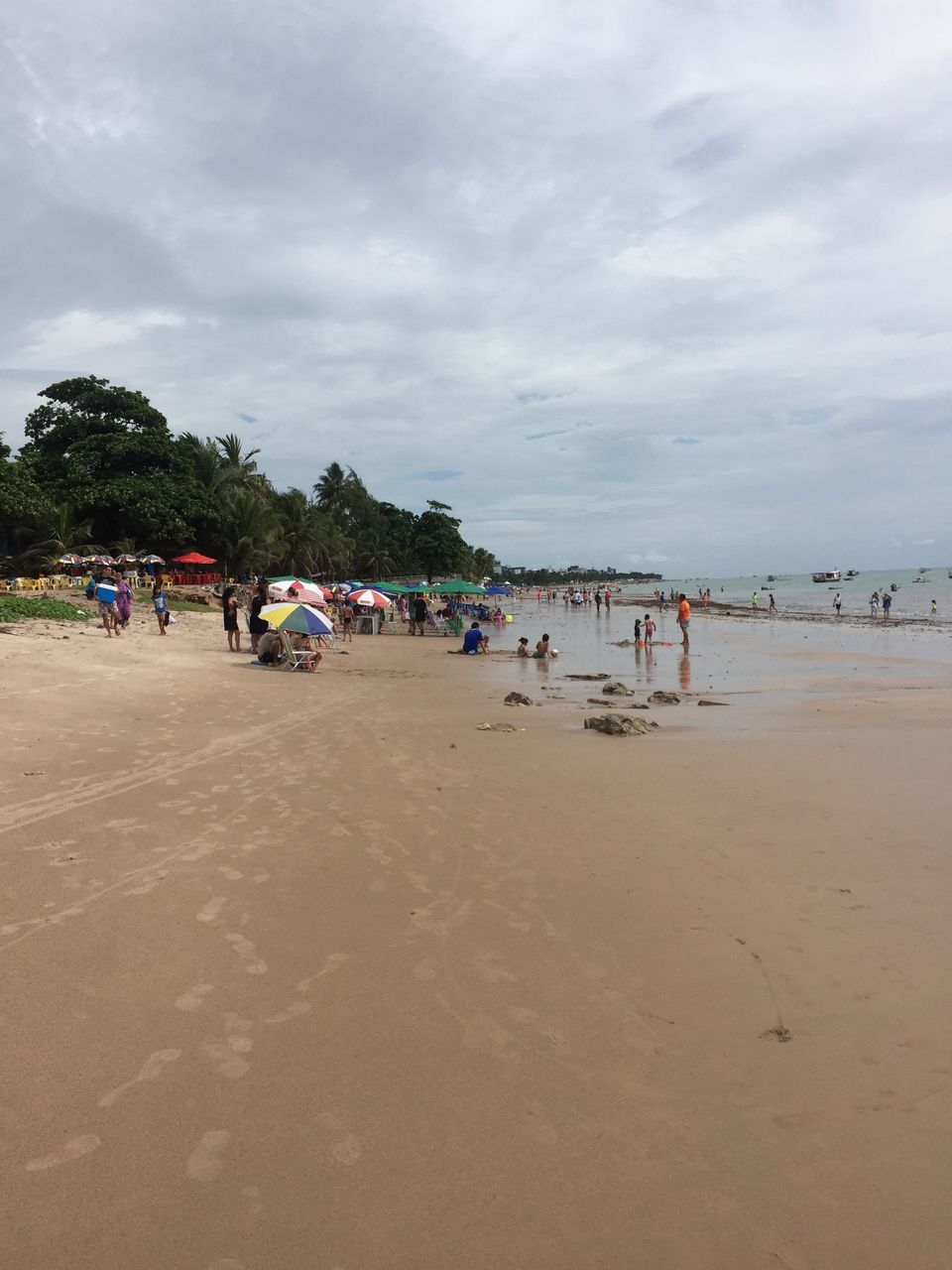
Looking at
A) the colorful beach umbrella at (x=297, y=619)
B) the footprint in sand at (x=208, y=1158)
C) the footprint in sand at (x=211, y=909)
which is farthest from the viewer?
the colorful beach umbrella at (x=297, y=619)

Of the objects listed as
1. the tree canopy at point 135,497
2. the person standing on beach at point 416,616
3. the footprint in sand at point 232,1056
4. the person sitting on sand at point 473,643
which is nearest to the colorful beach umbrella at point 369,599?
the person standing on beach at point 416,616

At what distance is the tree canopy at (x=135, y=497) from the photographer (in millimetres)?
35281

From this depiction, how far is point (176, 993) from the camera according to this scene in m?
3.43

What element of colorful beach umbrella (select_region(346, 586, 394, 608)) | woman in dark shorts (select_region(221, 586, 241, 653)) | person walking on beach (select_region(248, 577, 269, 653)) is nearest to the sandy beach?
person walking on beach (select_region(248, 577, 269, 653))

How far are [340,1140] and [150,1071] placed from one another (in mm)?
859

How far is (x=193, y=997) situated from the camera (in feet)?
11.2

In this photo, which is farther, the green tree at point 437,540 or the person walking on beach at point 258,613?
the green tree at point 437,540

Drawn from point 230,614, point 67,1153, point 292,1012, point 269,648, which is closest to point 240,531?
point 230,614

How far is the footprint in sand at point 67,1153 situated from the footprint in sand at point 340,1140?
74 centimetres

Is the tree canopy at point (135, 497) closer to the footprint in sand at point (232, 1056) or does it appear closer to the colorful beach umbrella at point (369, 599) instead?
the colorful beach umbrella at point (369, 599)

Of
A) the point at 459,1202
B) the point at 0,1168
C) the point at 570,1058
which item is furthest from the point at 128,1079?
the point at 570,1058

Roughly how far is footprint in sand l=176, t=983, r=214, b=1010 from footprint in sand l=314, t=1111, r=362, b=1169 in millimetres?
975

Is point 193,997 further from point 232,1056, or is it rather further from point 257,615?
point 257,615

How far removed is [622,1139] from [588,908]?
1.89 m
